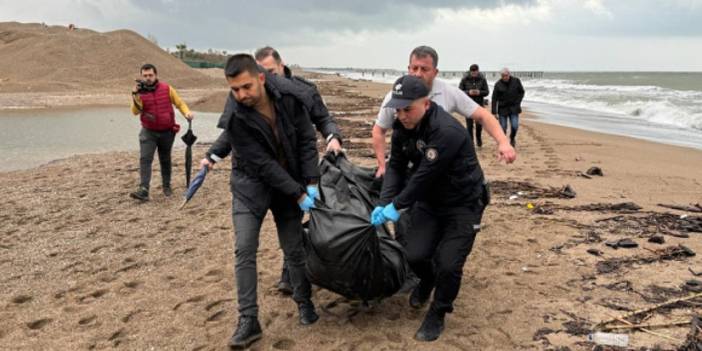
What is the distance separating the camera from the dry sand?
11.9ft

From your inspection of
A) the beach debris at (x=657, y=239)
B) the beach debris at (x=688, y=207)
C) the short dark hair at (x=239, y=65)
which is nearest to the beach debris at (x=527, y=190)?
the beach debris at (x=688, y=207)

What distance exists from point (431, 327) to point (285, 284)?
4.39ft

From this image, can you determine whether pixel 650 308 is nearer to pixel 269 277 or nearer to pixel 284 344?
pixel 284 344

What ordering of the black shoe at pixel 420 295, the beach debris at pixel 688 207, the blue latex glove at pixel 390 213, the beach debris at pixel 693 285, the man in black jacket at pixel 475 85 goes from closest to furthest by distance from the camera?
the blue latex glove at pixel 390 213 < the black shoe at pixel 420 295 < the beach debris at pixel 693 285 < the beach debris at pixel 688 207 < the man in black jacket at pixel 475 85

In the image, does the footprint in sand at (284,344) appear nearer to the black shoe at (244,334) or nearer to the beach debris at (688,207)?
the black shoe at (244,334)

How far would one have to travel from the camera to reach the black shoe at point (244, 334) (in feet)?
11.3

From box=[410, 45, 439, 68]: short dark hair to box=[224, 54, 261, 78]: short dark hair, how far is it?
145cm

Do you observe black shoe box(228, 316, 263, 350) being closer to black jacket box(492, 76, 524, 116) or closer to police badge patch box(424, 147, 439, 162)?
police badge patch box(424, 147, 439, 162)

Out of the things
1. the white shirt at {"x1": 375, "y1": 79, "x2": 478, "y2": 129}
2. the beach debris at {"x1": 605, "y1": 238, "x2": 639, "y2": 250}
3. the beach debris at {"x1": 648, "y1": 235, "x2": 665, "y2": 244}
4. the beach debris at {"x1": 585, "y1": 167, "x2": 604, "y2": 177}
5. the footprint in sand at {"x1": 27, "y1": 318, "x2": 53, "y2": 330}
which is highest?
the white shirt at {"x1": 375, "y1": 79, "x2": 478, "y2": 129}

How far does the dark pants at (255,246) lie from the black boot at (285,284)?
0.56m

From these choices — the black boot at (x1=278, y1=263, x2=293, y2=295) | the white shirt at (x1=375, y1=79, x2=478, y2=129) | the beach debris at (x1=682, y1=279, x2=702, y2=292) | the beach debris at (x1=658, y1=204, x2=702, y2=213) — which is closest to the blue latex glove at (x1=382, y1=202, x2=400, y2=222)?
the white shirt at (x1=375, y1=79, x2=478, y2=129)

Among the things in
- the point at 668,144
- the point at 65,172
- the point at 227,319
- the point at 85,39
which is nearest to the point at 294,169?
the point at 227,319

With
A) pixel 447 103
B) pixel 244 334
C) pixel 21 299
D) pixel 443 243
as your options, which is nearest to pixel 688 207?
pixel 447 103

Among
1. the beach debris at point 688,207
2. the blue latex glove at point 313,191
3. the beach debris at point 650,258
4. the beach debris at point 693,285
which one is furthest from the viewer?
the beach debris at point 688,207
